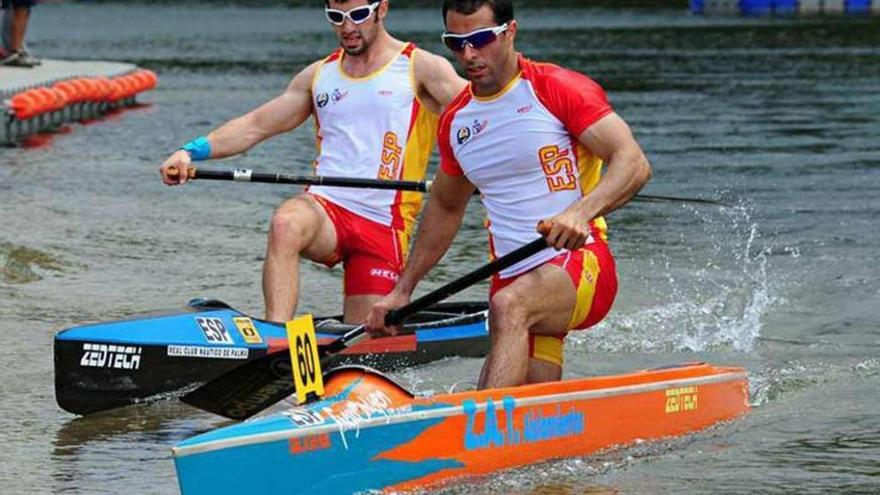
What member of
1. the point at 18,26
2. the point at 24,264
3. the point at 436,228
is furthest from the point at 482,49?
the point at 18,26

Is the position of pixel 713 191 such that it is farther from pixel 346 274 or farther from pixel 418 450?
pixel 418 450

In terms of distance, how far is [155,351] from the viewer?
1012cm

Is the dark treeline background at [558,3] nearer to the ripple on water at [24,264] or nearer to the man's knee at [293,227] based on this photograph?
the ripple on water at [24,264]

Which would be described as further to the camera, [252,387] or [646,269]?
[646,269]

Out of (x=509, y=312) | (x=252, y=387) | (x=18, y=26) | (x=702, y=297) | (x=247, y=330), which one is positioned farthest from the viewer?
(x=18, y=26)

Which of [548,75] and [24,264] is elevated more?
[548,75]

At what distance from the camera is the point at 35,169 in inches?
815

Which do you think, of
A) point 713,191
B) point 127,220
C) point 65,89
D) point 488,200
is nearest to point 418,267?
point 488,200

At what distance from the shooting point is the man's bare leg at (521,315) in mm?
8516

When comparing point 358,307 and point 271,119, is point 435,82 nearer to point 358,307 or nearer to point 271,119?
point 271,119

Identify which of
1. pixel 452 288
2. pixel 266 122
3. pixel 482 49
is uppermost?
pixel 482 49

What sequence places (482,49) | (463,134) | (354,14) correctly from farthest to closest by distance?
(354,14)
(463,134)
(482,49)

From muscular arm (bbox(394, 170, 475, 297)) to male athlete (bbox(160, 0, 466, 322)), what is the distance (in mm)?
1835

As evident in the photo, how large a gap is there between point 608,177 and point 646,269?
20.8ft
